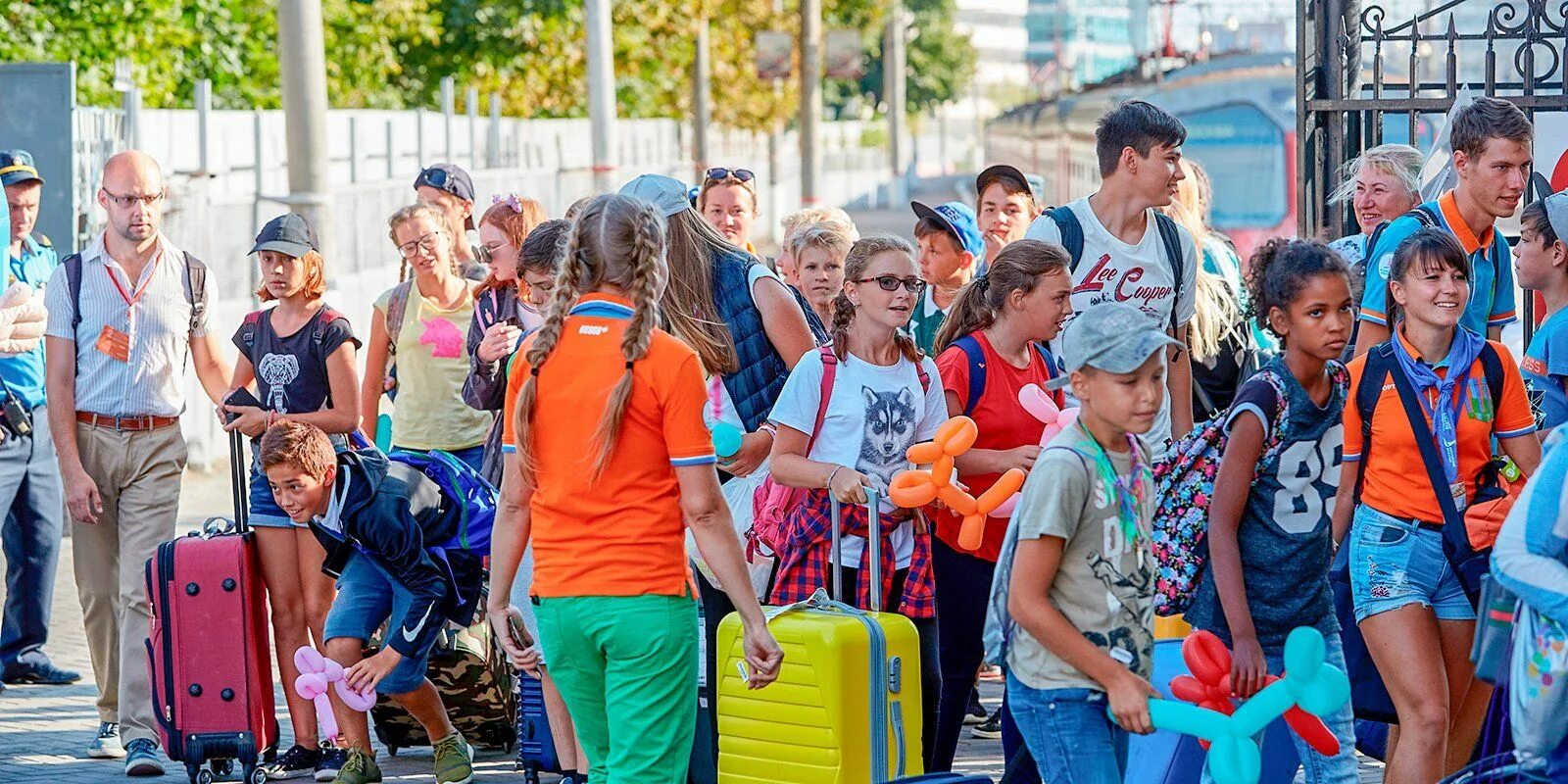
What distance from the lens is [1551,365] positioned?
529 cm

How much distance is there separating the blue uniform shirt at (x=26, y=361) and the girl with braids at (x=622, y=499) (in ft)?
13.2

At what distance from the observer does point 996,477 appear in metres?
5.53

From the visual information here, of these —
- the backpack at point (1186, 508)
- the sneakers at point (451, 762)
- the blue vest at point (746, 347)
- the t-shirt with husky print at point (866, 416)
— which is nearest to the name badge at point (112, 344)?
the sneakers at point (451, 762)

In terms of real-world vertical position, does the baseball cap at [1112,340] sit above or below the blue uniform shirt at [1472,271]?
below

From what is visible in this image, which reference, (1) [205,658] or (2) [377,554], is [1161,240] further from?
(1) [205,658]

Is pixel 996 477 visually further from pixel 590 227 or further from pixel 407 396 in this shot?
pixel 407 396

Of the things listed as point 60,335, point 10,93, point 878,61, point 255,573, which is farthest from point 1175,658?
point 878,61

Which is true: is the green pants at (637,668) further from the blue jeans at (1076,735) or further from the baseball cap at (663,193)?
the baseball cap at (663,193)

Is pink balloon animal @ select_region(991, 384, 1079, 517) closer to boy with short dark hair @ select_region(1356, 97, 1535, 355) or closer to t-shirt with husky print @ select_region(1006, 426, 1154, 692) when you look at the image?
boy with short dark hair @ select_region(1356, 97, 1535, 355)

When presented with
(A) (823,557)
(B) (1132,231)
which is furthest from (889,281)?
(B) (1132,231)

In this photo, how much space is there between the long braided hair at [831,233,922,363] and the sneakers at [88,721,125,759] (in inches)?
118

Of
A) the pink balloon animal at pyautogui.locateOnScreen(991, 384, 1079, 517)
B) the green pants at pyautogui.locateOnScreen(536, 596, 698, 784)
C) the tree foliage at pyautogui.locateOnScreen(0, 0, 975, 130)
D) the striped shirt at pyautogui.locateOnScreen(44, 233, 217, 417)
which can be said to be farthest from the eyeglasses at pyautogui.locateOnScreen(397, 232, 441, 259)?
the tree foliage at pyautogui.locateOnScreen(0, 0, 975, 130)

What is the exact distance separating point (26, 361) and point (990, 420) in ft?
14.0

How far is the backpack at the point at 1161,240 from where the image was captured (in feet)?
19.5
